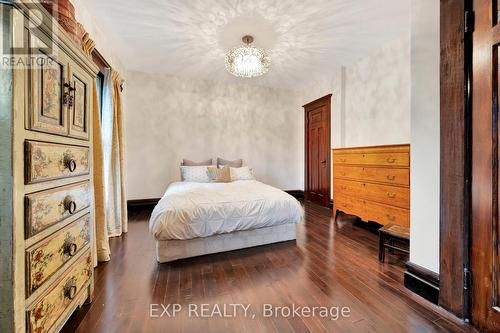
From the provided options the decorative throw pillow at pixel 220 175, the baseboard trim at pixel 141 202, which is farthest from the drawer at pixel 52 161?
the baseboard trim at pixel 141 202

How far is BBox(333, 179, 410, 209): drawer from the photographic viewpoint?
7.72 ft

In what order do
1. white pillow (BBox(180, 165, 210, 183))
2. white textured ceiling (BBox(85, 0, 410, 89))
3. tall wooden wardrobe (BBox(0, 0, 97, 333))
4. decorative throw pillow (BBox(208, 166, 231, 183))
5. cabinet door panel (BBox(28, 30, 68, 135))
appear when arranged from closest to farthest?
tall wooden wardrobe (BBox(0, 0, 97, 333)) < cabinet door panel (BBox(28, 30, 68, 135)) < white textured ceiling (BBox(85, 0, 410, 89)) < decorative throw pillow (BBox(208, 166, 231, 183)) < white pillow (BBox(180, 165, 210, 183))

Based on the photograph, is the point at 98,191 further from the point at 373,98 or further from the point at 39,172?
the point at 373,98

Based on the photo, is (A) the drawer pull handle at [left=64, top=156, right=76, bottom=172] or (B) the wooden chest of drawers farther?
(B) the wooden chest of drawers

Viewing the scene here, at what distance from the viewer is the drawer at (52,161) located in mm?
873

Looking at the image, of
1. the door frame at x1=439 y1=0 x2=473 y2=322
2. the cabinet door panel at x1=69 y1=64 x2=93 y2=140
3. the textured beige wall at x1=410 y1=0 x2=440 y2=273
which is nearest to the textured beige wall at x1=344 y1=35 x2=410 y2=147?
the textured beige wall at x1=410 y1=0 x2=440 y2=273

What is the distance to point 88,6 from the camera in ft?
7.50

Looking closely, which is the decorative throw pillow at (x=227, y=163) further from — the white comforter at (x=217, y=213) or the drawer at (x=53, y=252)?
the drawer at (x=53, y=252)

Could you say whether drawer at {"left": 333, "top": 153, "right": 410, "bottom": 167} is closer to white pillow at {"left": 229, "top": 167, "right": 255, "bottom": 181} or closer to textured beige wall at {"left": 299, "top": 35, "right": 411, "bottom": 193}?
textured beige wall at {"left": 299, "top": 35, "right": 411, "bottom": 193}

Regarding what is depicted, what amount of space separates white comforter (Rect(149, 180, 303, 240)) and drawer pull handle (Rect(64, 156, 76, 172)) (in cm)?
95

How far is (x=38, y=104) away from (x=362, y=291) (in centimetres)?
223

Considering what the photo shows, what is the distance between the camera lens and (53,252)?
102cm

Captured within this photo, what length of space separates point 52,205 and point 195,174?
2.96m

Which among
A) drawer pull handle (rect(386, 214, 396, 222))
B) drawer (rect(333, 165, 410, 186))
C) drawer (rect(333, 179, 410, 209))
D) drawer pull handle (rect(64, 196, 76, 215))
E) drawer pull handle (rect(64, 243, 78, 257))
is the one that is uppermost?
drawer (rect(333, 165, 410, 186))
